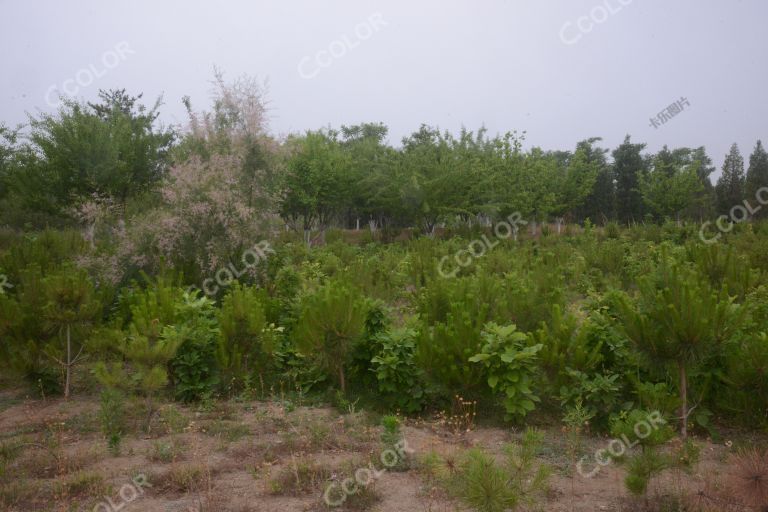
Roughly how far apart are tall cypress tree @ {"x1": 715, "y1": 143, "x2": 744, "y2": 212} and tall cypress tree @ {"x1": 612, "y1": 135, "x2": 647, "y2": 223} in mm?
4913

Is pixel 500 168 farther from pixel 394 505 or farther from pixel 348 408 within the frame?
pixel 394 505

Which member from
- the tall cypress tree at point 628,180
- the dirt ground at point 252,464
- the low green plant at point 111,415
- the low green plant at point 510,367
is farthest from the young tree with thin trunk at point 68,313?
the tall cypress tree at point 628,180

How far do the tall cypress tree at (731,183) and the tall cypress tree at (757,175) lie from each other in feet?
1.80

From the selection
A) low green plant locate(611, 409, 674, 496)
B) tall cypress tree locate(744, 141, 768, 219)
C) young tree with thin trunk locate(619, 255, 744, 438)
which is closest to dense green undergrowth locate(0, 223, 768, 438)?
young tree with thin trunk locate(619, 255, 744, 438)

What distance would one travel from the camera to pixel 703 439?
15.1ft

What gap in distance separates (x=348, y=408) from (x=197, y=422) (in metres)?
1.38

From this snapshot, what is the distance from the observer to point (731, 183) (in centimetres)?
3388

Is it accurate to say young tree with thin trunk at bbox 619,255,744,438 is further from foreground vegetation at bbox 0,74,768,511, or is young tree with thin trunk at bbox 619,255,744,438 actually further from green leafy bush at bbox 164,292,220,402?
green leafy bush at bbox 164,292,220,402

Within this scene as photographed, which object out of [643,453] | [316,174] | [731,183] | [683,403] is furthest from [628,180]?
[643,453]

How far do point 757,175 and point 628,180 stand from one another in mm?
7804

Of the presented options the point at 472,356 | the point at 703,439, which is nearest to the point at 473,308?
the point at 472,356

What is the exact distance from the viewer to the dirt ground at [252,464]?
360 cm

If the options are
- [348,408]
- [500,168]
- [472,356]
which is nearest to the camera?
[472,356]

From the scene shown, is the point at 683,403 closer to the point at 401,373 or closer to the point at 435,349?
the point at 435,349
